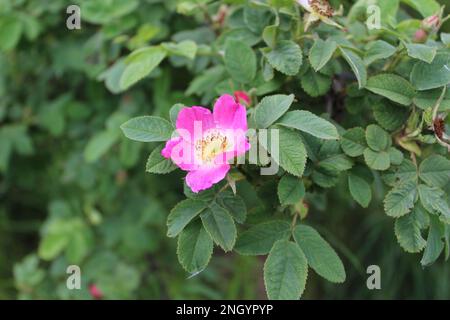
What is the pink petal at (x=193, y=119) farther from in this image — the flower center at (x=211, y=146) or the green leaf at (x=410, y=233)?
the green leaf at (x=410, y=233)

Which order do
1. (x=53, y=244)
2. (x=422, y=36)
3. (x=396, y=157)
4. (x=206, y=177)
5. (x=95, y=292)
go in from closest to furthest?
(x=206, y=177)
(x=396, y=157)
(x=422, y=36)
(x=95, y=292)
(x=53, y=244)

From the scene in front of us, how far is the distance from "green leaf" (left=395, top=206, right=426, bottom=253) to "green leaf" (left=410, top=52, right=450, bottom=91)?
0.19m

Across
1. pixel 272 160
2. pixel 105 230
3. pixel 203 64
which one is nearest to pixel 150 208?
pixel 105 230

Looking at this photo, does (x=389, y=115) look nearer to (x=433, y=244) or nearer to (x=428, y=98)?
(x=428, y=98)

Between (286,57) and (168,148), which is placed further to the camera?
(286,57)

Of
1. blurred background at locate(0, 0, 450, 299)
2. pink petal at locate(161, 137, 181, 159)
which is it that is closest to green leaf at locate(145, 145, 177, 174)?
pink petal at locate(161, 137, 181, 159)

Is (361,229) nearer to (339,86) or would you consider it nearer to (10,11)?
(339,86)

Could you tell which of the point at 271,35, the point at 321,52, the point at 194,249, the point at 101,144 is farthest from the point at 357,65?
the point at 101,144

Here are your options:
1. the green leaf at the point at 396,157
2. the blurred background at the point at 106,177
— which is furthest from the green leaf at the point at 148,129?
the blurred background at the point at 106,177

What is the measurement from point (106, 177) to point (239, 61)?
0.86 metres

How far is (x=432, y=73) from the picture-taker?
0.94 metres

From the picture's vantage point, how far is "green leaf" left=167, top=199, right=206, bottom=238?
A: 33.9 inches

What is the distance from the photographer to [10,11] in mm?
1599

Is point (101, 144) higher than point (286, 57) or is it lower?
lower
